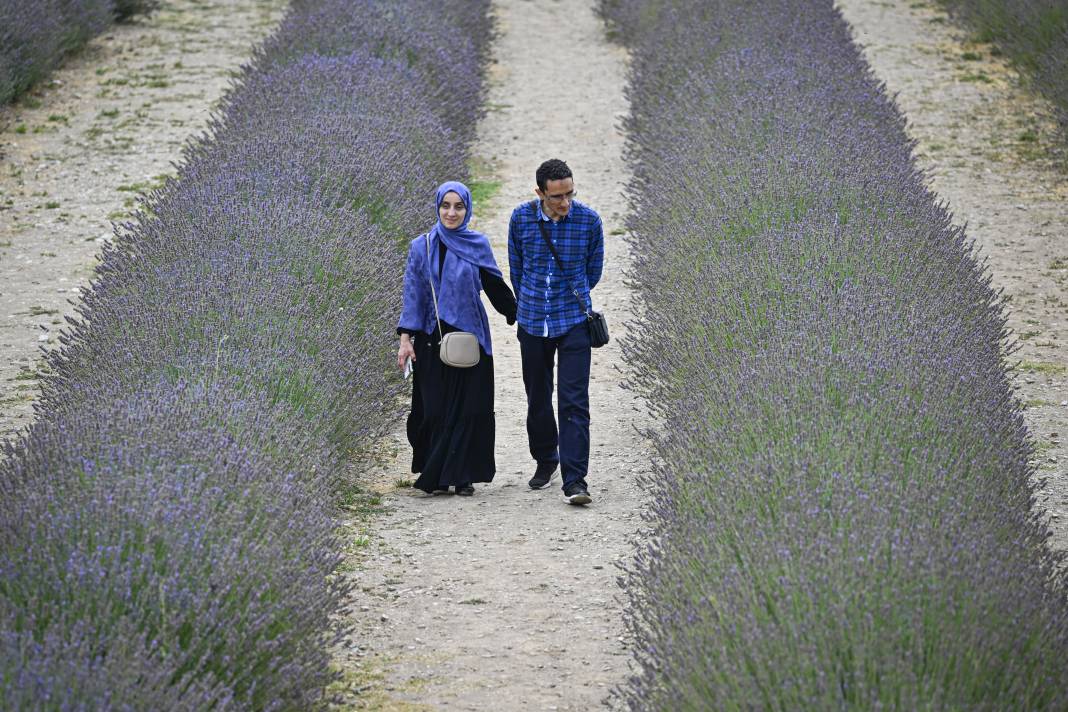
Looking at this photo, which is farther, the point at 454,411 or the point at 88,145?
the point at 88,145

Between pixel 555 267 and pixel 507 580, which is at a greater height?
pixel 555 267

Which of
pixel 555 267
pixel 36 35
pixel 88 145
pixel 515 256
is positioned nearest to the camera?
pixel 555 267

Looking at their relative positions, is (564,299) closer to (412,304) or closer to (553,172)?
(553,172)

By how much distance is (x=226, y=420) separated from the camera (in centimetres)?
404

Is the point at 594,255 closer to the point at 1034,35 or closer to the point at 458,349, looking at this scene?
the point at 458,349

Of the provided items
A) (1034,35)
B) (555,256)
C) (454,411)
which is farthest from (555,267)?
(1034,35)

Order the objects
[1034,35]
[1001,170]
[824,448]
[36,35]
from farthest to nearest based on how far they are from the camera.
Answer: [1034,35] → [36,35] → [1001,170] → [824,448]

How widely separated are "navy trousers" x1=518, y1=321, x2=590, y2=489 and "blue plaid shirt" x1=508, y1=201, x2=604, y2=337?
2.1 inches

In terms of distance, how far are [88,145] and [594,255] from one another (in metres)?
6.45

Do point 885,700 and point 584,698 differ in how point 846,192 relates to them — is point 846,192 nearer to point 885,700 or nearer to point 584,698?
point 584,698

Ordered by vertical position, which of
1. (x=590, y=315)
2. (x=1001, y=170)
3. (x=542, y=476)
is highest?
(x=590, y=315)

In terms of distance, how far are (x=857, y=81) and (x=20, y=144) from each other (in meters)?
6.19

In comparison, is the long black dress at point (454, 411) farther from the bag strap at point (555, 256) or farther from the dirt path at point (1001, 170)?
the dirt path at point (1001, 170)

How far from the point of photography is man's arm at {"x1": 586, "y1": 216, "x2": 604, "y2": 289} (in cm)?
513
